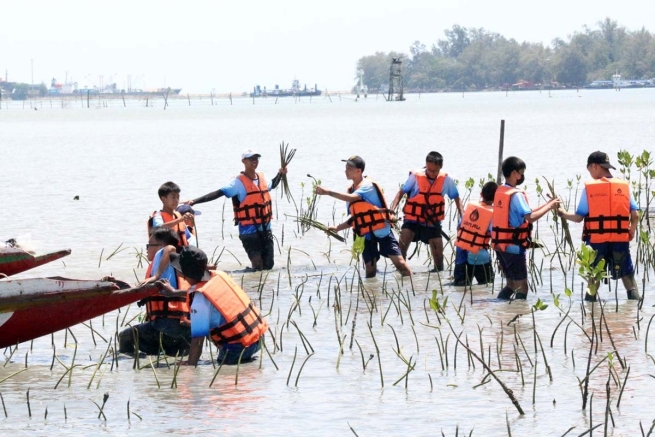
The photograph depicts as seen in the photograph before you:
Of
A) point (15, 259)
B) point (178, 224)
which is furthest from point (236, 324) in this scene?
point (15, 259)

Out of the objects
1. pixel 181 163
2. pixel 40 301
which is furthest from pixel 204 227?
pixel 181 163

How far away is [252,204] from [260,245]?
2.16ft

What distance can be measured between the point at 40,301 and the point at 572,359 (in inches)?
155

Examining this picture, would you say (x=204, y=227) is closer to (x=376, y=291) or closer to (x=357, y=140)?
(x=376, y=291)

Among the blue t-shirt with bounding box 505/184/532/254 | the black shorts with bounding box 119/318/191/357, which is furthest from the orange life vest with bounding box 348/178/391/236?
the black shorts with bounding box 119/318/191/357

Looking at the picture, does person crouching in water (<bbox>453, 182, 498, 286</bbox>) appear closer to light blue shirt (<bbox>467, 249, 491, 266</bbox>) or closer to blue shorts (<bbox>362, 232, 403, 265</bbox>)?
light blue shirt (<bbox>467, 249, 491, 266</bbox>)

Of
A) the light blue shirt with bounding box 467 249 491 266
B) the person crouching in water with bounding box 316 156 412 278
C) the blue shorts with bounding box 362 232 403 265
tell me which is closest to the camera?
the light blue shirt with bounding box 467 249 491 266

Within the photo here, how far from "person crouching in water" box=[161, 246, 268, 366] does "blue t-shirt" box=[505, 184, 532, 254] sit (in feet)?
9.36

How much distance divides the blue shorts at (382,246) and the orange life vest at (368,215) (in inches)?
4.2

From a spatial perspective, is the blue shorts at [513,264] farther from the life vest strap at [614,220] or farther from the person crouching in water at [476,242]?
the life vest strap at [614,220]

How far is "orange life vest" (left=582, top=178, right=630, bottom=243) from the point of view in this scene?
1054 centimetres

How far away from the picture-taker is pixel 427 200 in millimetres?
13031

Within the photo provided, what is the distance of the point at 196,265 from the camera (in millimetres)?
8383

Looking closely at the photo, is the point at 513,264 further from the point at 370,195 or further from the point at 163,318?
the point at 163,318
